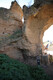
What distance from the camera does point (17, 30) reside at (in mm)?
10242

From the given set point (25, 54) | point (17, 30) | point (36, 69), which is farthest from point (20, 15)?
point (36, 69)

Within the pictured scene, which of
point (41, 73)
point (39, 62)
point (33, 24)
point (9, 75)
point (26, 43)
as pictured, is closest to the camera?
point (9, 75)

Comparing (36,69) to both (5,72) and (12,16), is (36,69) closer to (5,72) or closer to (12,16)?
(5,72)

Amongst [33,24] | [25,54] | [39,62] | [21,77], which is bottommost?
[21,77]

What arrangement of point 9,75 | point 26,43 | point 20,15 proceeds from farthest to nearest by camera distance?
point 20,15, point 26,43, point 9,75

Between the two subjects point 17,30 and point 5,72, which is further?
point 17,30

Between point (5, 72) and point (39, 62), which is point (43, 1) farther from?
point (5, 72)

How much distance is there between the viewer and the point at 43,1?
8125mm

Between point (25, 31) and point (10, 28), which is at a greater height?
point (10, 28)

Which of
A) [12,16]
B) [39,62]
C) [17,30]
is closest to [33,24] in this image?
[17,30]

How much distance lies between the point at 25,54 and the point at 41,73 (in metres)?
3.67

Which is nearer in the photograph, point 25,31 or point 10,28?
point 25,31

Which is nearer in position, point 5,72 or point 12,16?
point 5,72

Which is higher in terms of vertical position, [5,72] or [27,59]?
[27,59]
